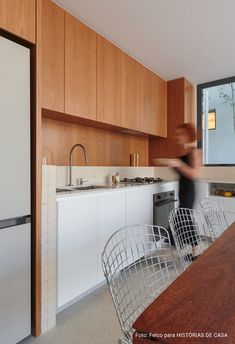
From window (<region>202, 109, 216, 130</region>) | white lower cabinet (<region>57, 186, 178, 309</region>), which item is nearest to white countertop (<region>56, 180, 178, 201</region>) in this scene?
white lower cabinet (<region>57, 186, 178, 309</region>)

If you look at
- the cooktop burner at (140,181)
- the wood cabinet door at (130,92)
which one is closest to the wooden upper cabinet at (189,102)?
the wood cabinet door at (130,92)

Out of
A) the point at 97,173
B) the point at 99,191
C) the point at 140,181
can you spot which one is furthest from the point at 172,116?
the point at 99,191

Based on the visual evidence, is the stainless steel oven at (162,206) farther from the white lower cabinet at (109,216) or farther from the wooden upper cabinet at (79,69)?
the wooden upper cabinet at (79,69)

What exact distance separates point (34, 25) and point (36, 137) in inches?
28.0

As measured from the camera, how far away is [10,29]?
4.58 feet

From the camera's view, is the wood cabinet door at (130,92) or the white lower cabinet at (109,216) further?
the wood cabinet door at (130,92)

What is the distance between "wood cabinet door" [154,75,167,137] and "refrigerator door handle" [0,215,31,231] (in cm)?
252

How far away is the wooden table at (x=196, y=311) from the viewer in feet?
1.87

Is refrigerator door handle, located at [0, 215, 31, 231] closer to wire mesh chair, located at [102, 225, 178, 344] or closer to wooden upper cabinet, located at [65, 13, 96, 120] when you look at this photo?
wire mesh chair, located at [102, 225, 178, 344]

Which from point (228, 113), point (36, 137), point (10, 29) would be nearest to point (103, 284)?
point (36, 137)

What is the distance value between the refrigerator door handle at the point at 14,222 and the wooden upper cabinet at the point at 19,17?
1.11 meters

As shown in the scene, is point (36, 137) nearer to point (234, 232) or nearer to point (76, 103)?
point (76, 103)

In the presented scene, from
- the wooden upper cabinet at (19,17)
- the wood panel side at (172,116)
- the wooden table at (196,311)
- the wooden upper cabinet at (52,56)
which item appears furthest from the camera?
the wood panel side at (172,116)

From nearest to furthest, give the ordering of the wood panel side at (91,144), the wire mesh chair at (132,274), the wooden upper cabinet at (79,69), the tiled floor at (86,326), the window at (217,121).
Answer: the wire mesh chair at (132,274)
the tiled floor at (86,326)
the wooden upper cabinet at (79,69)
the wood panel side at (91,144)
the window at (217,121)
